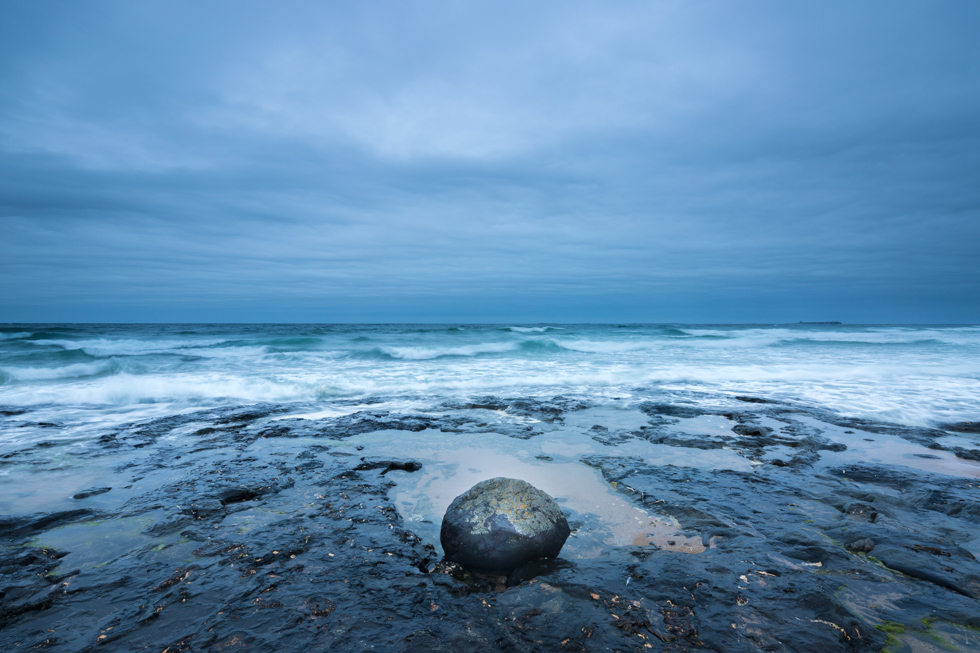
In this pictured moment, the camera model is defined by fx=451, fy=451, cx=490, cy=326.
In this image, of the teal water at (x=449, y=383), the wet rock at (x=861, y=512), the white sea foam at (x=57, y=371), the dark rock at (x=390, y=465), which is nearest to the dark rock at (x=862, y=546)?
the wet rock at (x=861, y=512)

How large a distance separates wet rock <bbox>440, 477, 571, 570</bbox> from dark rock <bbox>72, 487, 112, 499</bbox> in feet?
12.3

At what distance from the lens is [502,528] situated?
10.3 feet

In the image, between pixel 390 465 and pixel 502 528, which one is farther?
pixel 390 465

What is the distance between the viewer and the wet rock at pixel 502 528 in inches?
122

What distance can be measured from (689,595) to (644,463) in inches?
104

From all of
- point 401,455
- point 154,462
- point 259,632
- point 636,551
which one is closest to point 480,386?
point 401,455

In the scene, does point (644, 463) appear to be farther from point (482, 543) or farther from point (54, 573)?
point (54, 573)

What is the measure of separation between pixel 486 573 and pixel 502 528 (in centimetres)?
30

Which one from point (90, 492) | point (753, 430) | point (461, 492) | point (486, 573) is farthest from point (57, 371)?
point (753, 430)

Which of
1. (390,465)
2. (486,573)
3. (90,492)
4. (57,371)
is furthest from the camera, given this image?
(57,371)

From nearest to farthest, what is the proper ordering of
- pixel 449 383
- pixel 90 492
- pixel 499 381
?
pixel 90 492 < pixel 449 383 < pixel 499 381

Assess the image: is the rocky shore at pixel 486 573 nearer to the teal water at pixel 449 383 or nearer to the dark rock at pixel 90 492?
the dark rock at pixel 90 492

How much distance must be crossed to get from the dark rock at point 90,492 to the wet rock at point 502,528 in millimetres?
3764

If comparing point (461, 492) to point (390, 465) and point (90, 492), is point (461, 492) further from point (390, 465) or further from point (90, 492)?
point (90, 492)
